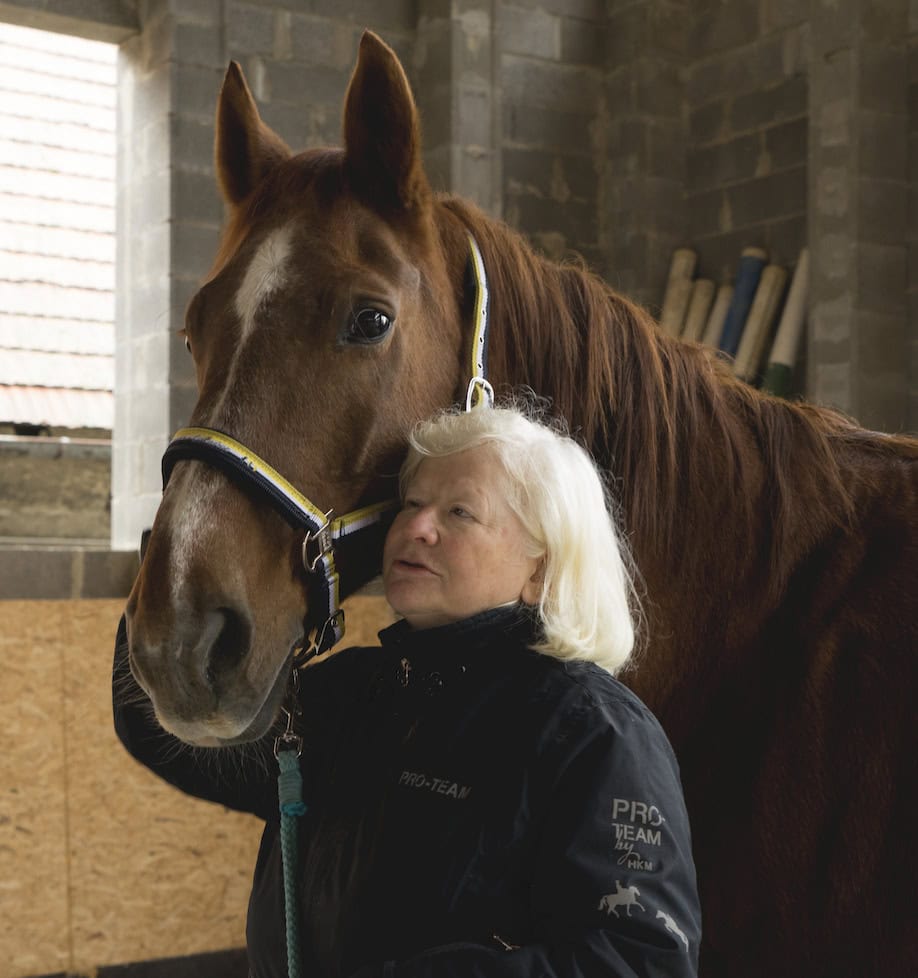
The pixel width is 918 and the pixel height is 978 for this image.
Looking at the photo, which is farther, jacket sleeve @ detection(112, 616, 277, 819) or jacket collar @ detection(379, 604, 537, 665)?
jacket sleeve @ detection(112, 616, 277, 819)

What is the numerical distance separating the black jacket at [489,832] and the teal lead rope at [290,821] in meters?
0.02

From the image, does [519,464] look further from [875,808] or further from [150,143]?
[150,143]

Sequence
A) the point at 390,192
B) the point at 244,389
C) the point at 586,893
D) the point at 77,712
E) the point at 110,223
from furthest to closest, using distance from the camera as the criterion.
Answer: the point at 110,223 → the point at 77,712 → the point at 390,192 → the point at 244,389 → the point at 586,893

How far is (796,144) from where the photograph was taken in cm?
617

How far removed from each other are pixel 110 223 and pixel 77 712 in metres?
5.81

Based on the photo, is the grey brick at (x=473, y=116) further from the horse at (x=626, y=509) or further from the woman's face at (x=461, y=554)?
the woman's face at (x=461, y=554)

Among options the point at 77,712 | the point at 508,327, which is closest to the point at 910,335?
the point at 77,712

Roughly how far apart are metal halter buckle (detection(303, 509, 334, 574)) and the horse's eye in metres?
0.21

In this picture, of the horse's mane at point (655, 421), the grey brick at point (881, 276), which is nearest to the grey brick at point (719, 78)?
the grey brick at point (881, 276)

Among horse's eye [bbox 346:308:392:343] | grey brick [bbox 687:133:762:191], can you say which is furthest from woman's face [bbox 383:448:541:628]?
grey brick [bbox 687:133:762:191]

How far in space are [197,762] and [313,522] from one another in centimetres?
32

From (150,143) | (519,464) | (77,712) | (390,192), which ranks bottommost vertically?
(77,712)

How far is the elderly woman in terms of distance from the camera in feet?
3.39

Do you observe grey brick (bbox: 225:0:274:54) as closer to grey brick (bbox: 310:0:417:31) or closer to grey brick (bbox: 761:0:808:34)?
grey brick (bbox: 310:0:417:31)
